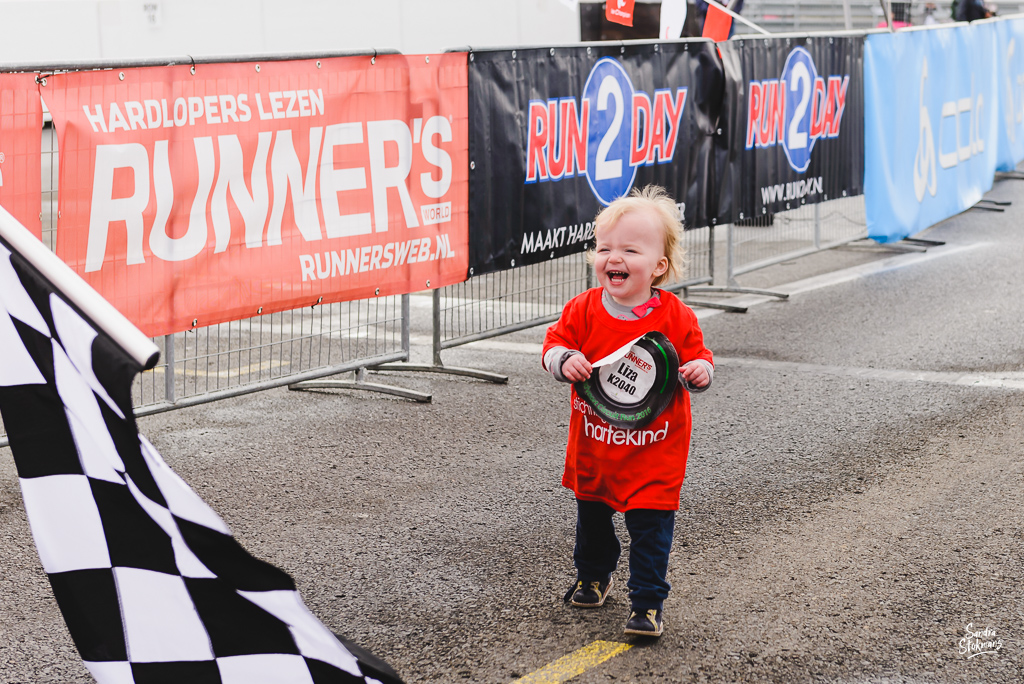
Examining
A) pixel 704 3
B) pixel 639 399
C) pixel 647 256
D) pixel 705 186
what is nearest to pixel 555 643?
pixel 639 399

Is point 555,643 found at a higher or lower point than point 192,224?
lower

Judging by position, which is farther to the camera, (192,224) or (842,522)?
(192,224)

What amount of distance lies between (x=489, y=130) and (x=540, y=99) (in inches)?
19.0

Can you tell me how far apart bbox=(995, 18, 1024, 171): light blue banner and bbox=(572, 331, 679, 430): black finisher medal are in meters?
11.3

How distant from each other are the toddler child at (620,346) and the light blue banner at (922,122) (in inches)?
288

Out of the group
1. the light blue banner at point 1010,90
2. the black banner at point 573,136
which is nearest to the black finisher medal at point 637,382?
the black banner at point 573,136

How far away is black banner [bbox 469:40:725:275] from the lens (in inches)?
287

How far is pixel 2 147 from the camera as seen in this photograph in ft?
16.7

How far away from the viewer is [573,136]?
7.80 metres

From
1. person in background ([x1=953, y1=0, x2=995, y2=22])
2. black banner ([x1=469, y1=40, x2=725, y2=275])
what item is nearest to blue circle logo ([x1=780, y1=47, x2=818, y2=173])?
black banner ([x1=469, y1=40, x2=725, y2=275])

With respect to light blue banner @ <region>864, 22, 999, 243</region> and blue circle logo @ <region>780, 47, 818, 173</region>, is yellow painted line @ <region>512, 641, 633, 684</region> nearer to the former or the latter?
blue circle logo @ <region>780, 47, 818, 173</region>

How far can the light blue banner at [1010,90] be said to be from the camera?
1395 centimetres

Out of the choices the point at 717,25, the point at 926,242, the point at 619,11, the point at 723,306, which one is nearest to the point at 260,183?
the point at 723,306

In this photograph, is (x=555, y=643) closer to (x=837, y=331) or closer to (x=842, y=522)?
(x=842, y=522)
